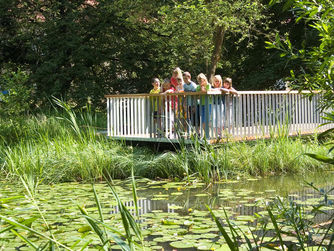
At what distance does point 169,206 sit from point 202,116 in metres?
3.64

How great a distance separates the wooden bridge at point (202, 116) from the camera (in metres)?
9.69

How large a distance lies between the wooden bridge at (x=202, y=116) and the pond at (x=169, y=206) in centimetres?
139

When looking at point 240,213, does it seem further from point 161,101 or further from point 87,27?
point 87,27

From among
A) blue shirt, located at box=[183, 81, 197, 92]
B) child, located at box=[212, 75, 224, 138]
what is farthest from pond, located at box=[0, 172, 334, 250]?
blue shirt, located at box=[183, 81, 197, 92]

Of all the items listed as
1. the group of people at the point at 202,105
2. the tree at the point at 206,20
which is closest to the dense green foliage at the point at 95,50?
the tree at the point at 206,20

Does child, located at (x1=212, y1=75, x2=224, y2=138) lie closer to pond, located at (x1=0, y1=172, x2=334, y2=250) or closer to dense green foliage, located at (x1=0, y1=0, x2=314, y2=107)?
pond, located at (x1=0, y1=172, x2=334, y2=250)

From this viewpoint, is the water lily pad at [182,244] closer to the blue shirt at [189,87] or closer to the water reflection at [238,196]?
the water reflection at [238,196]

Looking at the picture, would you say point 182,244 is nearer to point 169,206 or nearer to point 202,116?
point 169,206

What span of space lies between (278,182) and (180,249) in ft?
13.6

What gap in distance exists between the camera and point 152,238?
4688mm

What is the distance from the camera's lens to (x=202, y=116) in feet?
31.9

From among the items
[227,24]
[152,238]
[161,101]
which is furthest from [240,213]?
[227,24]

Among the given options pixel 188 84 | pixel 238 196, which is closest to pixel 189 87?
pixel 188 84

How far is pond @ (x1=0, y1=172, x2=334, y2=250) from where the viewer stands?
4.59 metres
